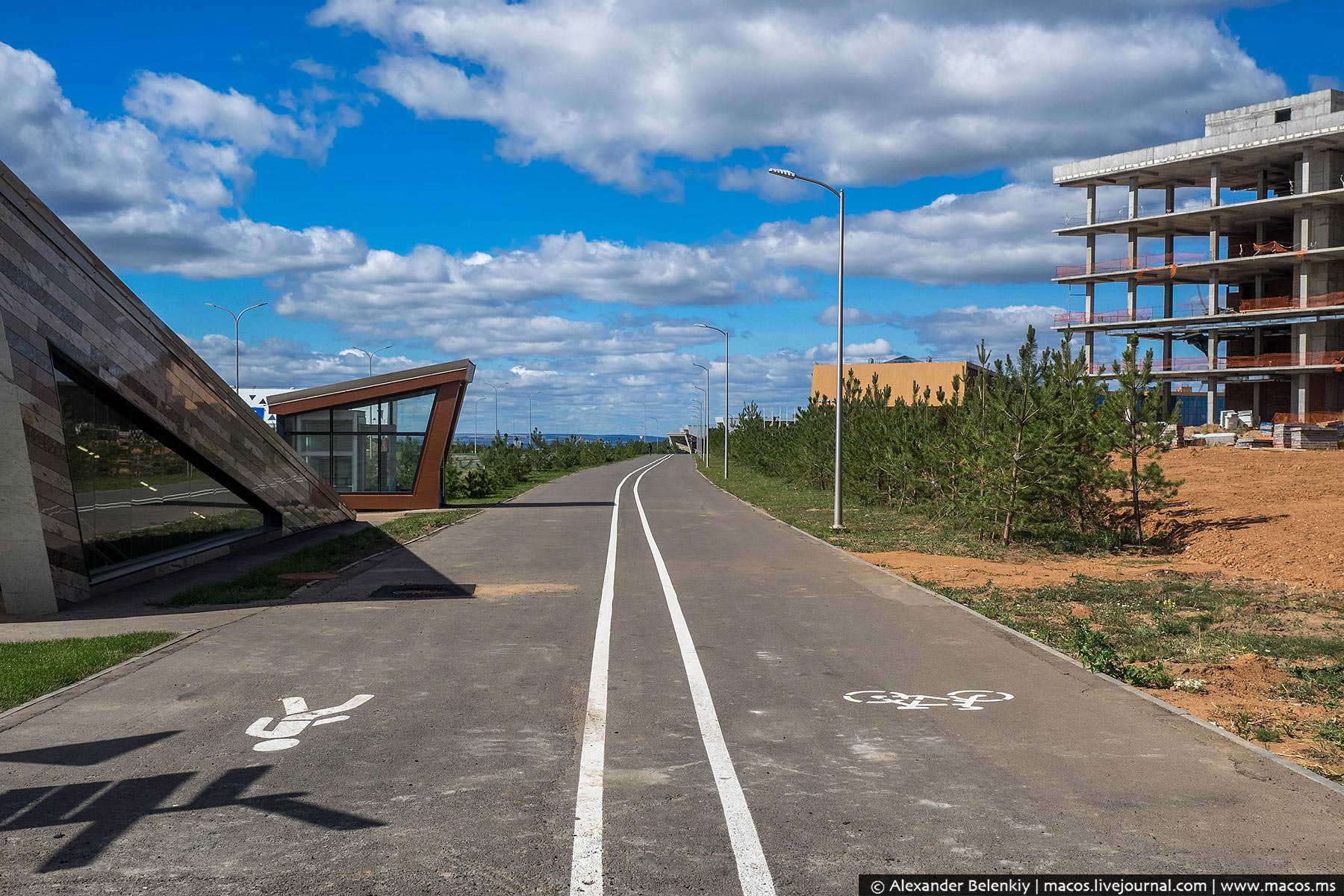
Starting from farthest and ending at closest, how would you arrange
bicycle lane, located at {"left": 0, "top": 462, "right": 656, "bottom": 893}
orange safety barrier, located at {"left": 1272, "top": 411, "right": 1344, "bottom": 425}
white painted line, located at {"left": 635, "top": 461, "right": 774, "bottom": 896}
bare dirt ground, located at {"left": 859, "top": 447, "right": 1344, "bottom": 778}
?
orange safety barrier, located at {"left": 1272, "top": 411, "right": 1344, "bottom": 425} → bare dirt ground, located at {"left": 859, "top": 447, "right": 1344, "bottom": 778} → bicycle lane, located at {"left": 0, "top": 462, "right": 656, "bottom": 893} → white painted line, located at {"left": 635, "top": 461, "right": 774, "bottom": 896}

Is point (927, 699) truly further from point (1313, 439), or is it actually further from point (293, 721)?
point (1313, 439)

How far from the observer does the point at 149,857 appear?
4.62 metres

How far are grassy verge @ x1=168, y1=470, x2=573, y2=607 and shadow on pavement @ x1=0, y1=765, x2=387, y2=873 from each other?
764 cm

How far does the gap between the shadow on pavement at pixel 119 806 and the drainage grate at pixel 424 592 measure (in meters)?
7.29

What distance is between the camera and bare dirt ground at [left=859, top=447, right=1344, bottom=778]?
294 inches

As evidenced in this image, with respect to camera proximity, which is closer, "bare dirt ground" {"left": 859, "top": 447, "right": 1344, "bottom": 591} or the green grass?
the green grass

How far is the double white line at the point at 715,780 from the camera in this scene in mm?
4434

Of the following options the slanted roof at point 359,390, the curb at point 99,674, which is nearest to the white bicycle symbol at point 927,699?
the curb at point 99,674

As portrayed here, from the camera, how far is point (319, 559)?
56.5 ft

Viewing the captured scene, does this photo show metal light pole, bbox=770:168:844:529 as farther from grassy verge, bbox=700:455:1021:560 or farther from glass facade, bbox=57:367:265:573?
glass facade, bbox=57:367:265:573

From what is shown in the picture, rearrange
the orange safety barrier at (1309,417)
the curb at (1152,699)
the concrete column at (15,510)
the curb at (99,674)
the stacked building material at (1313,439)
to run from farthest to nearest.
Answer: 1. the orange safety barrier at (1309,417)
2. the stacked building material at (1313,439)
3. the concrete column at (15,510)
4. the curb at (99,674)
5. the curb at (1152,699)

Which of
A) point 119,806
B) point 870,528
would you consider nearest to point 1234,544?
point 870,528

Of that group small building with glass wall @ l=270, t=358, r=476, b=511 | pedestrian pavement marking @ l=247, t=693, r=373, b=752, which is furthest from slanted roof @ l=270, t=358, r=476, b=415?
pedestrian pavement marking @ l=247, t=693, r=373, b=752

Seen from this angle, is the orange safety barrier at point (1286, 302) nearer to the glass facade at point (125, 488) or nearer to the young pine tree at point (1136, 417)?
the young pine tree at point (1136, 417)
